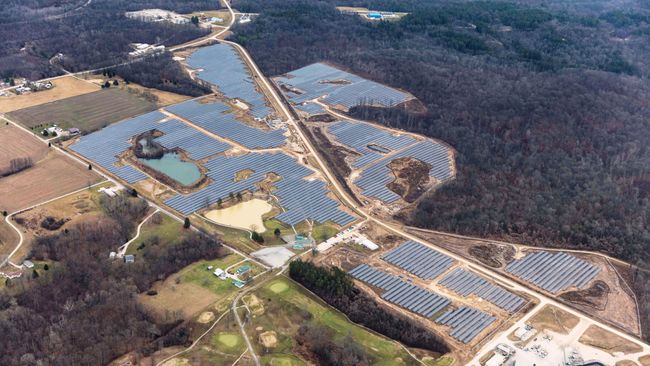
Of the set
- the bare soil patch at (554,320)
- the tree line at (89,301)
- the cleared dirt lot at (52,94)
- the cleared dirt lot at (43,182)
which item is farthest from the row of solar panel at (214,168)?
the bare soil patch at (554,320)

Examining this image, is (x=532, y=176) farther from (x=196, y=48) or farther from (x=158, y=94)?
(x=196, y=48)

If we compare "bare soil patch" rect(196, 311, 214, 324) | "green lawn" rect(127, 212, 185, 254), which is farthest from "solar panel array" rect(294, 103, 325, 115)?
"bare soil patch" rect(196, 311, 214, 324)

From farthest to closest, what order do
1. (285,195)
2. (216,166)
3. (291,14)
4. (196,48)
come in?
(291,14)
(196,48)
(216,166)
(285,195)

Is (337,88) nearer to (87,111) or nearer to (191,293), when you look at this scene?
(87,111)

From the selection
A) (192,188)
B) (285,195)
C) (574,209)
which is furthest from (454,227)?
(192,188)

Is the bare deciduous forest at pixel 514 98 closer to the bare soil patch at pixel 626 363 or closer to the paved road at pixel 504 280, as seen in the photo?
the paved road at pixel 504 280

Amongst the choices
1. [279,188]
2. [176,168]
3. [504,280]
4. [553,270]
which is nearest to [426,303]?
[504,280]

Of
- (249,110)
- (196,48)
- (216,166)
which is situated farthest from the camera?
(196,48)
